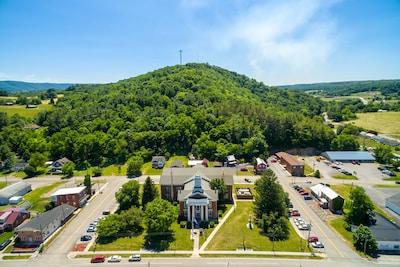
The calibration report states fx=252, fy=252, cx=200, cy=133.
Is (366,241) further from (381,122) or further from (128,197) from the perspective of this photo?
(381,122)

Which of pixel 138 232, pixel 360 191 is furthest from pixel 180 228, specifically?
pixel 360 191

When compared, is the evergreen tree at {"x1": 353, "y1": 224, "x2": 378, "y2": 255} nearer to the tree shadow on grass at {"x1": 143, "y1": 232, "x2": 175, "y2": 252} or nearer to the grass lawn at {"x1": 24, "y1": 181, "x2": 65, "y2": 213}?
the tree shadow on grass at {"x1": 143, "y1": 232, "x2": 175, "y2": 252}

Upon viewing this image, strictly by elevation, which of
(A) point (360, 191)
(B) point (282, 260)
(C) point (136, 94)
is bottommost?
(B) point (282, 260)

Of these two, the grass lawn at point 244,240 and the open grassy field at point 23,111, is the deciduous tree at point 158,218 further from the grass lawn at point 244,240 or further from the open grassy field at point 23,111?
the open grassy field at point 23,111

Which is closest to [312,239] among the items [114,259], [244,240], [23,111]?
[244,240]

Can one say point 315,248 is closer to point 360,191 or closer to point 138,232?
point 360,191

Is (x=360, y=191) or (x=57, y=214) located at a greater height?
(x=360, y=191)

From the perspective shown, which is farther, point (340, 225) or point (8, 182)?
point (8, 182)
